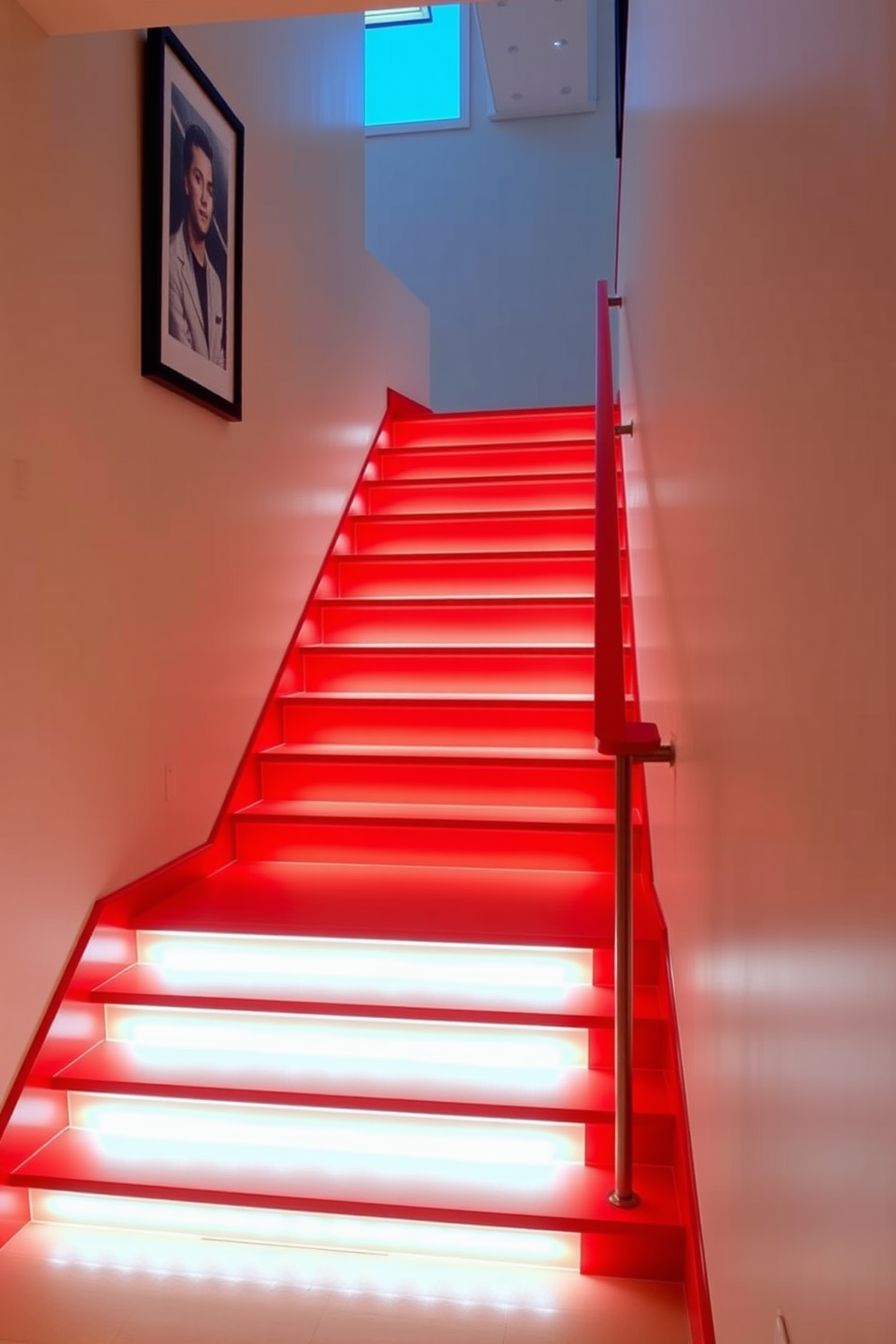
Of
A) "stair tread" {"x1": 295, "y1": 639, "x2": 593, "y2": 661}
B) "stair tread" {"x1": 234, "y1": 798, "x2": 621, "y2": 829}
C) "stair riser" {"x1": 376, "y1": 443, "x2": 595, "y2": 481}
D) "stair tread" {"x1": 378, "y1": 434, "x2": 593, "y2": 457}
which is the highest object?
"stair tread" {"x1": 378, "y1": 434, "x2": 593, "y2": 457}

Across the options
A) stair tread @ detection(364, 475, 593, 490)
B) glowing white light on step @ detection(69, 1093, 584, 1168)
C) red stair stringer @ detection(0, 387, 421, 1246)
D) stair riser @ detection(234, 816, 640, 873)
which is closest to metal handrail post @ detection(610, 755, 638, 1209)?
glowing white light on step @ detection(69, 1093, 584, 1168)

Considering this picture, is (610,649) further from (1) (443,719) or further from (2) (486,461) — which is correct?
(2) (486,461)

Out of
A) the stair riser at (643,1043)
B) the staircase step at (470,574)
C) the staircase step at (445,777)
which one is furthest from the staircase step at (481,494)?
the stair riser at (643,1043)

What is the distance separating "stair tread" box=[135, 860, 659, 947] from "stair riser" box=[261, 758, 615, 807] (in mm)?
296

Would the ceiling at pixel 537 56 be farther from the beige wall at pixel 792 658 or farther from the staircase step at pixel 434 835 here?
the beige wall at pixel 792 658

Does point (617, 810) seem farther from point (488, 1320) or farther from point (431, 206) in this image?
point (431, 206)

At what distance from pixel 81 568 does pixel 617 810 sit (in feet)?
4.35

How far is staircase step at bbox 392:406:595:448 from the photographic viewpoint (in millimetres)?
4973

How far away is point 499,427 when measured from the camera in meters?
5.08

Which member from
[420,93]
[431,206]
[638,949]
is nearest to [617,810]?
[638,949]

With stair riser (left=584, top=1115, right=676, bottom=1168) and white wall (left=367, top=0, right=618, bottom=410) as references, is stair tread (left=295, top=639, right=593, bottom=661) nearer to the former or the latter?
stair riser (left=584, top=1115, right=676, bottom=1168)

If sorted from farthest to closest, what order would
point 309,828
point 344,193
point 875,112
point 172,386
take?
point 344,193 → point 309,828 → point 172,386 → point 875,112

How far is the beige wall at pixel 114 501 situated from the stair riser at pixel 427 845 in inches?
8.7

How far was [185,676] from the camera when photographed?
2838mm
